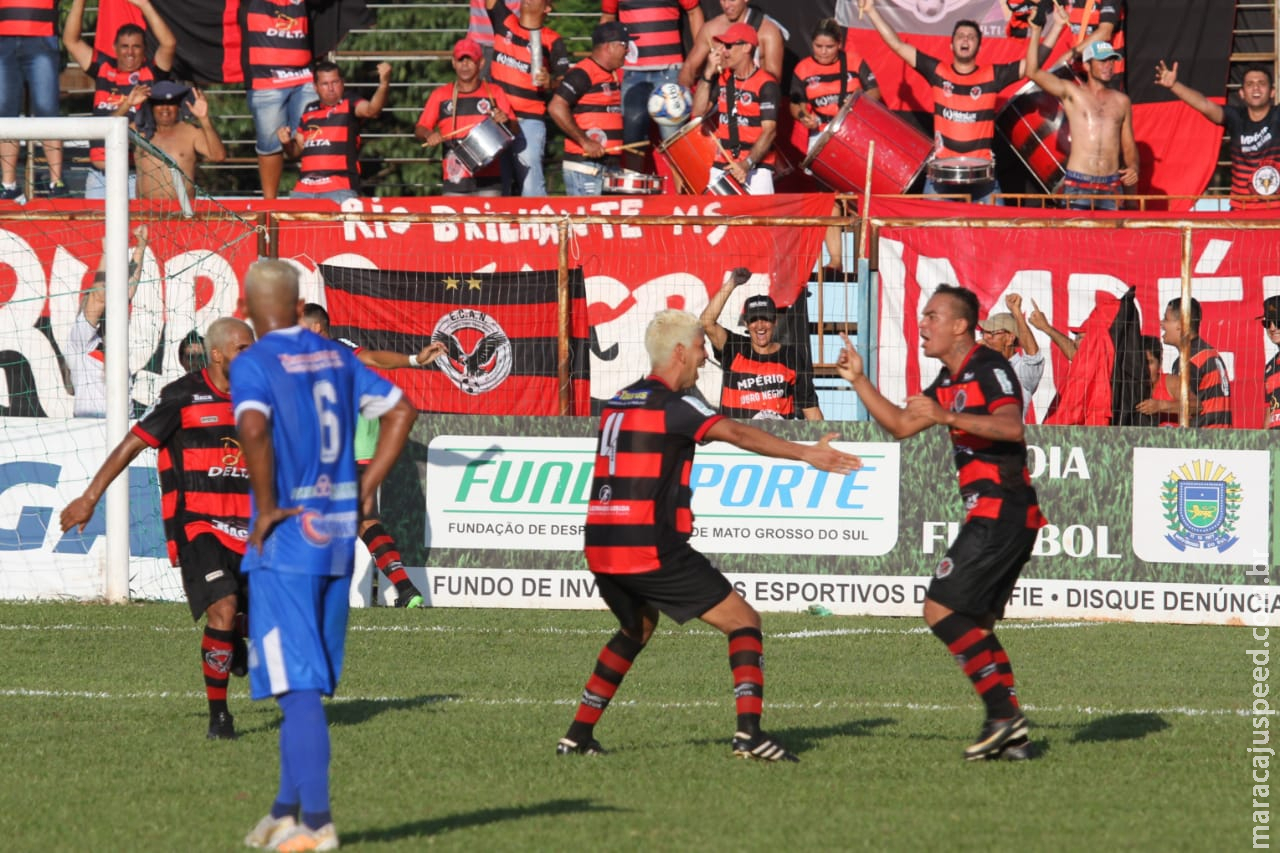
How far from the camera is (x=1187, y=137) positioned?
1784 cm

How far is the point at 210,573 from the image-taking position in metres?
8.62

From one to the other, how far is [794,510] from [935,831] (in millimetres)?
7140

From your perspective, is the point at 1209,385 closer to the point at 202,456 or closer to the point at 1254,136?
the point at 1254,136

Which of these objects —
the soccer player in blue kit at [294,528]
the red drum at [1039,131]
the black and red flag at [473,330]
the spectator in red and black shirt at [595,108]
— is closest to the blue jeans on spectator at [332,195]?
the black and red flag at [473,330]

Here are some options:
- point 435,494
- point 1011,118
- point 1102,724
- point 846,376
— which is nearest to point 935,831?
point 846,376

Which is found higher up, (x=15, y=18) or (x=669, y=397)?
(x=15, y=18)

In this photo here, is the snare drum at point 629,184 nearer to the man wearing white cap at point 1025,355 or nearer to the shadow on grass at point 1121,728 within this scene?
the man wearing white cap at point 1025,355

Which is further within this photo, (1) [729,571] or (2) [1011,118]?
(2) [1011,118]

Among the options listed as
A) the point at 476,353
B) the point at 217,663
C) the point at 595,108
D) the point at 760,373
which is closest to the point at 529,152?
the point at 595,108

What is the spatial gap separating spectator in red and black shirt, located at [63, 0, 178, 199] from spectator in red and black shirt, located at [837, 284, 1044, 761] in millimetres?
10861

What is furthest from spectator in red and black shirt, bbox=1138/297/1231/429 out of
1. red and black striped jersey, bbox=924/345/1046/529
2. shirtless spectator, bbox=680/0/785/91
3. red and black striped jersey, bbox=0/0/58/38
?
red and black striped jersey, bbox=0/0/58/38

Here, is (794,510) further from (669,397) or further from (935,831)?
(935,831)

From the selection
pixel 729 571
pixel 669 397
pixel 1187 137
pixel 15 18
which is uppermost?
pixel 15 18

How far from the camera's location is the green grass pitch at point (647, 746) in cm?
632
